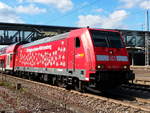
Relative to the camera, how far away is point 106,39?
465 inches

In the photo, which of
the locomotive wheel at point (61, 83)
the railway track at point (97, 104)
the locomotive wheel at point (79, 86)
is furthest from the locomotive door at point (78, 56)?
the locomotive wheel at point (61, 83)

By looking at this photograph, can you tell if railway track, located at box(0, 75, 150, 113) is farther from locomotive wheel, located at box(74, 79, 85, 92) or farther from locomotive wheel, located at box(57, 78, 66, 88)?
locomotive wheel, located at box(57, 78, 66, 88)

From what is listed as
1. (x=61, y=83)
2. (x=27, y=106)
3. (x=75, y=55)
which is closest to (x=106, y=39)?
(x=75, y=55)

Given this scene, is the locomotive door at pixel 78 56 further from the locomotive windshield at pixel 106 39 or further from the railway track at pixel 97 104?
the railway track at pixel 97 104

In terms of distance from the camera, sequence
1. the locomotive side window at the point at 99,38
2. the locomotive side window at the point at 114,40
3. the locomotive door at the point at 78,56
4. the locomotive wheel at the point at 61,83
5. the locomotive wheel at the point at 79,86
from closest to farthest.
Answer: the locomotive side window at the point at 99,38
the locomotive door at the point at 78,56
the locomotive side window at the point at 114,40
the locomotive wheel at the point at 79,86
the locomotive wheel at the point at 61,83

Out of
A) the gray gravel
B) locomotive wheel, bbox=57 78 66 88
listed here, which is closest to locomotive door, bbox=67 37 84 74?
locomotive wheel, bbox=57 78 66 88

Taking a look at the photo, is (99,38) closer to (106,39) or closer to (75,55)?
(106,39)

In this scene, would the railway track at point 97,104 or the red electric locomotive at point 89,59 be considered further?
the red electric locomotive at point 89,59

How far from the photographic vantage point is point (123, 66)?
1156 cm

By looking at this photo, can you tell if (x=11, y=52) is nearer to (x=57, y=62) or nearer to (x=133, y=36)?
(x=57, y=62)

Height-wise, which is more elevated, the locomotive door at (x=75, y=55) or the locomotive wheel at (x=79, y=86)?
the locomotive door at (x=75, y=55)

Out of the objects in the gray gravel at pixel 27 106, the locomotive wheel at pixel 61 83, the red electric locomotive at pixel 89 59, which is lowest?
the gray gravel at pixel 27 106

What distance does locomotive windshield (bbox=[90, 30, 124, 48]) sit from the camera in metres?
11.5

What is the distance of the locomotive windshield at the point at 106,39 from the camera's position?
11.5 metres
